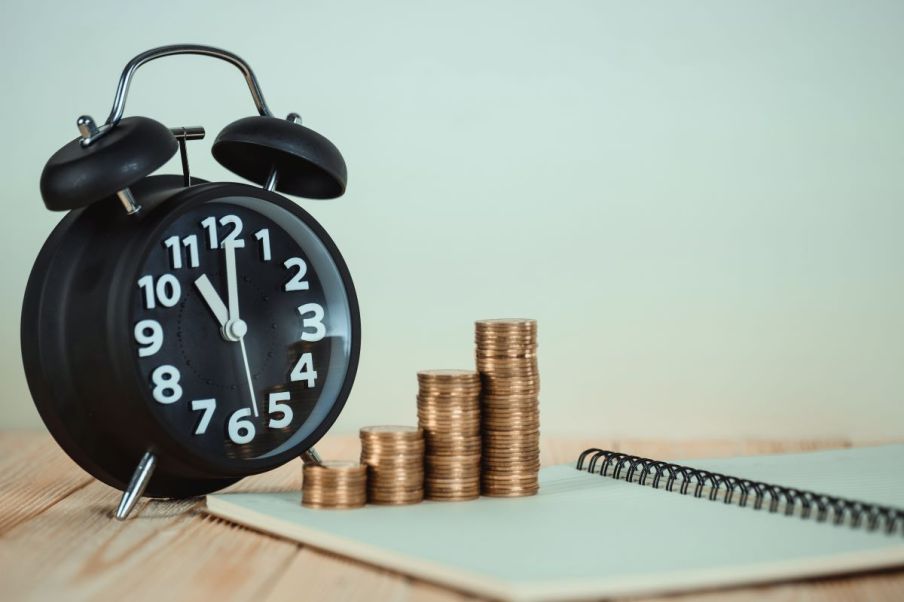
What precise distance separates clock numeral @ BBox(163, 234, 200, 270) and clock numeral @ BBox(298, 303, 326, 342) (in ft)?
0.83

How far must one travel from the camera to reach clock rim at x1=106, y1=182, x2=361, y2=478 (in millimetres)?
2086

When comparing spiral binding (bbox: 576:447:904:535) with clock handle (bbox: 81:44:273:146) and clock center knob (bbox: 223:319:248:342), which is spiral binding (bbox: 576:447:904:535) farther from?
clock handle (bbox: 81:44:273:146)

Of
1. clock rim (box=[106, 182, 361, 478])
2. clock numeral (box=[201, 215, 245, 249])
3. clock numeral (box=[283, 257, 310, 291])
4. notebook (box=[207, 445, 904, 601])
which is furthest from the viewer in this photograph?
clock numeral (box=[283, 257, 310, 291])

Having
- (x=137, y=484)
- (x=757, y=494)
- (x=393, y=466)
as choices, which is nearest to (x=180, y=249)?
(x=137, y=484)

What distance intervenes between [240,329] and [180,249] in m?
0.19

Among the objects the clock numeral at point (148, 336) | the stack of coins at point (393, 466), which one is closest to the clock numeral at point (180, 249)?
the clock numeral at point (148, 336)

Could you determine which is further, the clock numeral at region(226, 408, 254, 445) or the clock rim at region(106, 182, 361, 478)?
the clock numeral at region(226, 408, 254, 445)

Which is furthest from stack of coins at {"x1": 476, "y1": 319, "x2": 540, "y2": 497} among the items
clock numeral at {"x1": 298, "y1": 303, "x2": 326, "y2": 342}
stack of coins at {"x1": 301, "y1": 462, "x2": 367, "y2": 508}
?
clock numeral at {"x1": 298, "y1": 303, "x2": 326, "y2": 342}

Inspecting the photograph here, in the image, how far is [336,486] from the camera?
2135 millimetres

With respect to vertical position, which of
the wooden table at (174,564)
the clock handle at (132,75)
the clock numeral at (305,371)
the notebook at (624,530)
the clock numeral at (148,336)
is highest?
the clock handle at (132,75)

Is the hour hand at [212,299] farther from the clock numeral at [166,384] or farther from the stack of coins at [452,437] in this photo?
the stack of coins at [452,437]

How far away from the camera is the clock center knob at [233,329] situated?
89.7 inches

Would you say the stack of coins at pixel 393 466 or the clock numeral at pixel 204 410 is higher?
the clock numeral at pixel 204 410

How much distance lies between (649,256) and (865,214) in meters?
0.68
